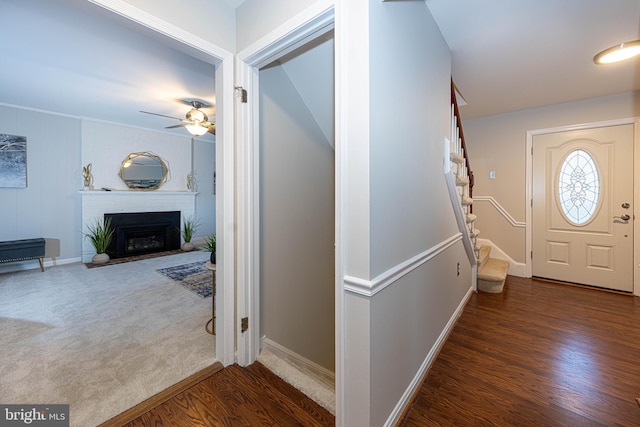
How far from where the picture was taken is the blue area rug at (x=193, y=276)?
132 inches

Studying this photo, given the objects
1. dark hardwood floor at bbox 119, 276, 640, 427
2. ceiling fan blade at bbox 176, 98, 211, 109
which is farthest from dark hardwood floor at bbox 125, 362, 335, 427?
ceiling fan blade at bbox 176, 98, 211, 109

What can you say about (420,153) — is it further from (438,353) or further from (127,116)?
(127,116)

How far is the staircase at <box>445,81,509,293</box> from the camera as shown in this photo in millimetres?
2293

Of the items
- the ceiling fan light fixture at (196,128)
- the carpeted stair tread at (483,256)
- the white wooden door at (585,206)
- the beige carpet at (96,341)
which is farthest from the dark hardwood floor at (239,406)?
the white wooden door at (585,206)

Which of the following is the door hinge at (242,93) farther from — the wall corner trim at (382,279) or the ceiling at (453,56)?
the wall corner trim at (382,279)

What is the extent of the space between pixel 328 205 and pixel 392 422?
4.53ft

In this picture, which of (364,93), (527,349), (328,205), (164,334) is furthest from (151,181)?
(527,349)

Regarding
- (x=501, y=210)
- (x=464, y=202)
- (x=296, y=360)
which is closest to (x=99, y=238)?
(x=296, y=360)

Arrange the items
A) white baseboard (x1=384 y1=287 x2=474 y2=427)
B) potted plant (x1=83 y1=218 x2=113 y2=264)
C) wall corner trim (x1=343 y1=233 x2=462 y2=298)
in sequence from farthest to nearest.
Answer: potted plant (x1=83 y1=218 x2=113 y2=264), white baseboard (x1=384 y1=287 x2=474 y2=427), wall corner trim (x1=343 y1=233 x2=462 y2=298)

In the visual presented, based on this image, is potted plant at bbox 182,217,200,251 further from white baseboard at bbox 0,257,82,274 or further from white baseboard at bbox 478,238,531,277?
white baseboard at bbox 478,238,531,277

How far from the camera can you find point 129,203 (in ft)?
16.8

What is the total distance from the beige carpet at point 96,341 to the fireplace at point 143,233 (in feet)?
4.53

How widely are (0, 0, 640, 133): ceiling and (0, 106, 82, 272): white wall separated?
1.32 ft

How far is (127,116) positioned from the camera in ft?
14.6
